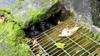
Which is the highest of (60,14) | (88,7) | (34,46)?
(88,7)

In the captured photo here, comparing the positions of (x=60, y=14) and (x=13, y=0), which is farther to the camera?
(x=13, y=0)

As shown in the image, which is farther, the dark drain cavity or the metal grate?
the dark drain cavity

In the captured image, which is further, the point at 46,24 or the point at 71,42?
the point at 46,24

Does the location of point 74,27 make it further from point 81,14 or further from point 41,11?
point 41,11

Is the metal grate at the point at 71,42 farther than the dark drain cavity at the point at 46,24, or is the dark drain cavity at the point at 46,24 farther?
the dark drain cavity at the point at 46,24

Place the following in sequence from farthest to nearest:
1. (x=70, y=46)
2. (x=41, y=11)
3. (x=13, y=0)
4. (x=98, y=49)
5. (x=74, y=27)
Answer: (x=13, y=0), (x=41, y=11), (x=74, y=27), (x=70, y=46), (x=98, y=49)

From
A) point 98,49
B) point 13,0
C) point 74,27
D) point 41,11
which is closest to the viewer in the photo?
point 98,49

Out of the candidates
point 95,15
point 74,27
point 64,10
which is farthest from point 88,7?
point 64,10

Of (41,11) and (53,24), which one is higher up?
(41,11)
